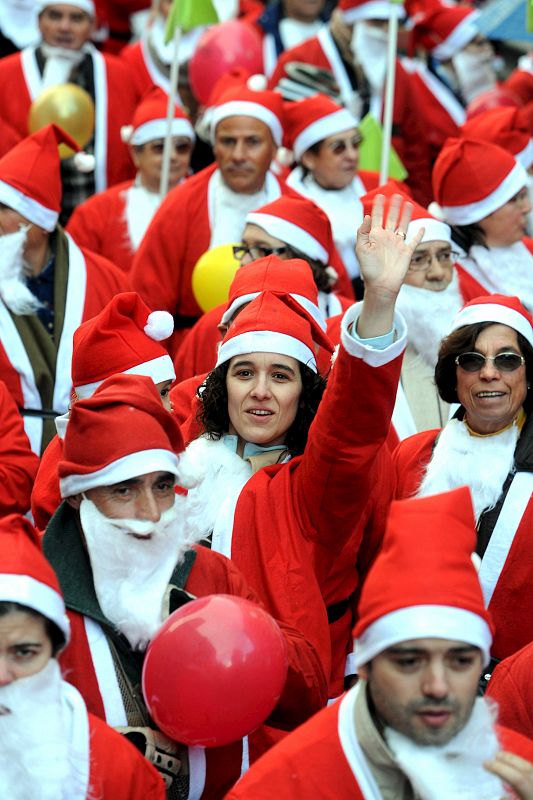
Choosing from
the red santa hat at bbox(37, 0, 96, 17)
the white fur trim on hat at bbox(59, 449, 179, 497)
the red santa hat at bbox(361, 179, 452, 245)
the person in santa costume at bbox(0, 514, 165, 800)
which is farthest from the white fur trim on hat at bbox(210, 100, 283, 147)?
the person in santa costume at bbox(0, 514, 165, 800)

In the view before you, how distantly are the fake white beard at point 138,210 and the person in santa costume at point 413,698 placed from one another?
4794 mm

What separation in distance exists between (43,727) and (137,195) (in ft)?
16.7

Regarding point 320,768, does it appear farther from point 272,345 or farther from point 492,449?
point 492,449

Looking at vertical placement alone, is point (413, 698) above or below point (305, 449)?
below

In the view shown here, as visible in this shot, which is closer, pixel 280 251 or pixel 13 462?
pixel 13 462

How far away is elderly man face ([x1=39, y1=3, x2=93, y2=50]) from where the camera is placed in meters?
9.12

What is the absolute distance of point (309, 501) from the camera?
15.0 ft

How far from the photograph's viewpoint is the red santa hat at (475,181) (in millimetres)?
7047

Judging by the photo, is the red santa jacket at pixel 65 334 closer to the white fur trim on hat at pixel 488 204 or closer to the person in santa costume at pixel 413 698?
the white fur trim on hat at pixel 488 204

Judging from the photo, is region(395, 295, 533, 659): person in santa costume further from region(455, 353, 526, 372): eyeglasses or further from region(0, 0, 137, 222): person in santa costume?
region(0, 0, 137, 222): person in santa costume

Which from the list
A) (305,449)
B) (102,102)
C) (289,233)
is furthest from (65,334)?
(102,102)

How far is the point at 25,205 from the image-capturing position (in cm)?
661

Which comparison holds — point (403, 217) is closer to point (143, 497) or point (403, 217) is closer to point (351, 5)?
point (143, 497)

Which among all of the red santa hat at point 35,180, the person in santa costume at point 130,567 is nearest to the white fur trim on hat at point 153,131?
the red santa hat at point 35,180
